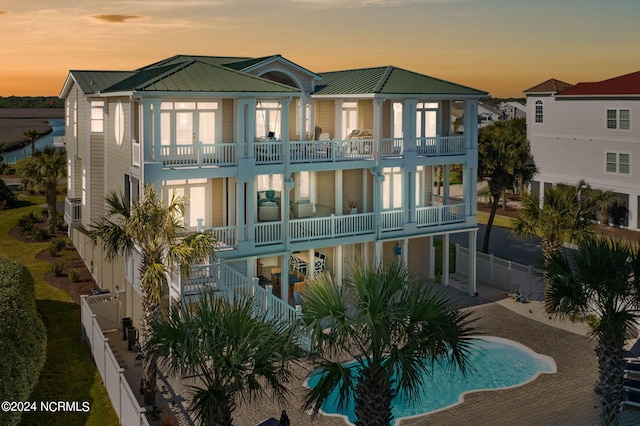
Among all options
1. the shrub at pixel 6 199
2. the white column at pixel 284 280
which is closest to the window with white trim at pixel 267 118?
the white column at pixel 284 280

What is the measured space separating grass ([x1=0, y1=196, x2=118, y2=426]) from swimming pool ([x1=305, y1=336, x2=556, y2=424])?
234 inches

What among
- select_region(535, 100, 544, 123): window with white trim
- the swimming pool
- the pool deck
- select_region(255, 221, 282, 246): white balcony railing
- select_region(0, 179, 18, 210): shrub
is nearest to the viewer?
the pool deck

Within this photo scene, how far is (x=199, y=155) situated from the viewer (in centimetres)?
2241

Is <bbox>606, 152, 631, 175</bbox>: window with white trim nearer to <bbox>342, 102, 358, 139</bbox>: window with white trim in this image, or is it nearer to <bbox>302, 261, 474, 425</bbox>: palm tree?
<bbox>342, 102, 358, 139</bbox>: window with white trim

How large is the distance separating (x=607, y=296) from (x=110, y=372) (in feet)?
41.5

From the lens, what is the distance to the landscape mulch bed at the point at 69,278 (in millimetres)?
28406

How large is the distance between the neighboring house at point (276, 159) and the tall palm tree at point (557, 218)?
9.80 ft

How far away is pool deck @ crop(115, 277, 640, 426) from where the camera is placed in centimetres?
1706

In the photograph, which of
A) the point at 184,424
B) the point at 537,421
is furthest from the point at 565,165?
the point at 184,424

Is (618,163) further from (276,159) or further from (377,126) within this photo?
(276,159)

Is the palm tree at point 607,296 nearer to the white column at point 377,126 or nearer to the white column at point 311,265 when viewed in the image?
the white column at point 377,126

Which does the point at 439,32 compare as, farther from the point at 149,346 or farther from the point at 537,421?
the point at 149,346

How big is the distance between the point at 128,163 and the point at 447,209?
43.7ft

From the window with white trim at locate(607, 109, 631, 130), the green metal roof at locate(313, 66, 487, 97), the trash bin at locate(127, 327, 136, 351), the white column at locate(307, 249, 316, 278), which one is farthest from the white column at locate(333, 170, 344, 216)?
the window with white trim at locate(607, 109, 631, 130)
